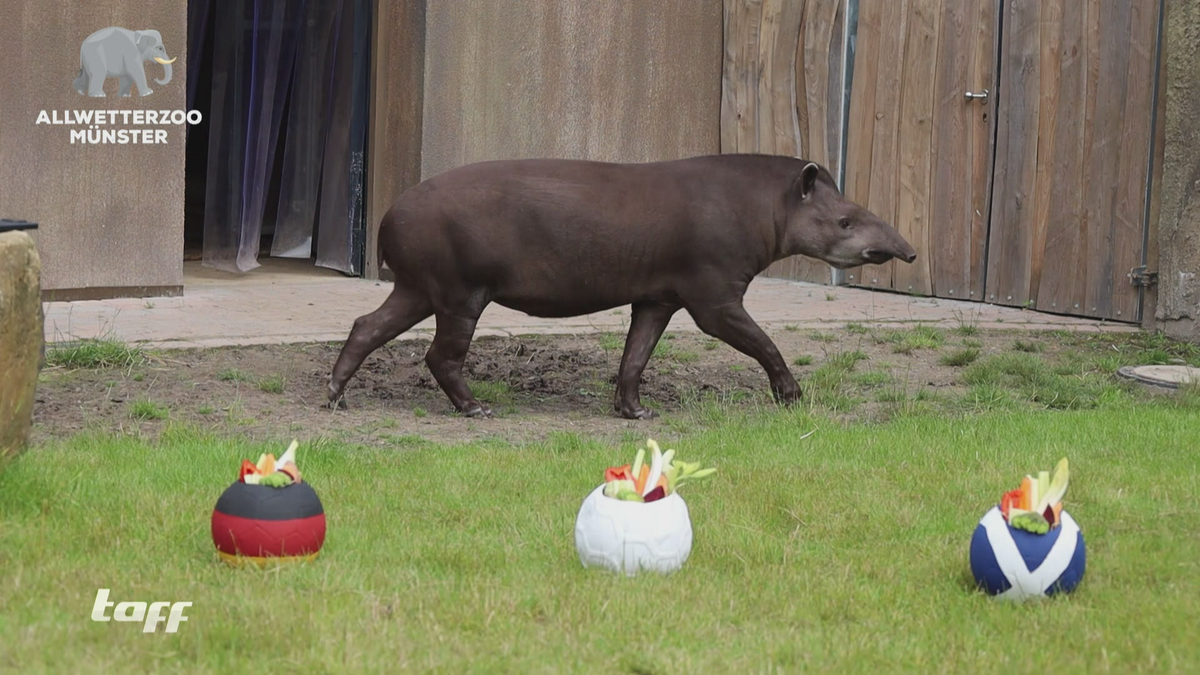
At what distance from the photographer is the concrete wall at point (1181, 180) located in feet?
31.8

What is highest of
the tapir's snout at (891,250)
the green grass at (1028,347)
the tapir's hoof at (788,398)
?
the tapir's snout at (891,250)

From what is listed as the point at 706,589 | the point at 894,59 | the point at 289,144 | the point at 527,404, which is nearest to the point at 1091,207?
the point at 894,59

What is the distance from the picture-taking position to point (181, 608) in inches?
162

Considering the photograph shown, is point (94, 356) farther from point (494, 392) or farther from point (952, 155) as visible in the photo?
point (952, 155)

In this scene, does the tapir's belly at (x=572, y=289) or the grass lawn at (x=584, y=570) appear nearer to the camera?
the grass lawn at (x=584, y=570)

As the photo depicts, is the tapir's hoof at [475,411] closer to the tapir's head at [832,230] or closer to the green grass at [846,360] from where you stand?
the tapir's head at [832,230]

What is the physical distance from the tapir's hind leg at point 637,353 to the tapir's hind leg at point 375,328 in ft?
3.20

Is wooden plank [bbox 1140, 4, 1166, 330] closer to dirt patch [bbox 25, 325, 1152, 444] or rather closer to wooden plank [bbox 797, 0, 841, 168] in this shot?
dirt patch [bbox 25, 325, 1152, 444]

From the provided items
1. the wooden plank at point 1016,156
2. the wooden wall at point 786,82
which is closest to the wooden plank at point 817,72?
the wooden wall at point 786,82

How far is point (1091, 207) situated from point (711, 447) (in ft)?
17.7

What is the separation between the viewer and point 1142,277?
1043 centimetres

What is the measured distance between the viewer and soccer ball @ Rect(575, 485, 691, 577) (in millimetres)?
4543

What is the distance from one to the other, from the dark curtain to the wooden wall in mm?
3215

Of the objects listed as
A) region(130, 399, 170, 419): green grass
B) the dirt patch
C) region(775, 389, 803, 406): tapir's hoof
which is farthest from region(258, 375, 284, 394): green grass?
region(775, 389, 803, 406): tapir's hoof
